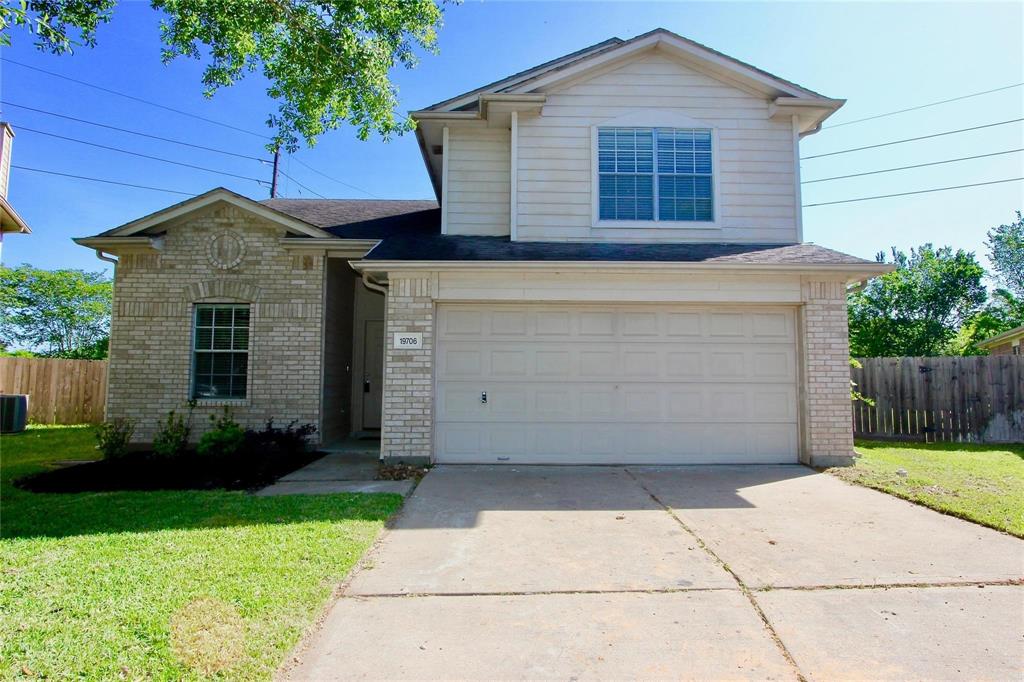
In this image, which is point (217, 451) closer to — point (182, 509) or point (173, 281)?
point (182, 509)

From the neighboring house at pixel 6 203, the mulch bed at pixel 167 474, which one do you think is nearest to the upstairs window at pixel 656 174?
the mulch bed at pixel 167 474

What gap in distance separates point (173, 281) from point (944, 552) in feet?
36.5

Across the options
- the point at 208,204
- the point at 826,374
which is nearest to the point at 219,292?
the point at 208,204

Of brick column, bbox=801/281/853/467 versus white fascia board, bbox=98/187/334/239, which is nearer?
brick column, bbox=801/281/853/467

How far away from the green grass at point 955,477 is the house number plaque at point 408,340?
236 inches

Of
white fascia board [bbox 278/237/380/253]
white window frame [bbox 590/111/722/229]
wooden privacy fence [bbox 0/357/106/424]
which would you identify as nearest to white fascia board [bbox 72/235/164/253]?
white fascia board [bbox 278/237/380/253]

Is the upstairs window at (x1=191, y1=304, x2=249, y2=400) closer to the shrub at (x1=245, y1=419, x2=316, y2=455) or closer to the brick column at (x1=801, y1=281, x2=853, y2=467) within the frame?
the shrub at (x1=245, y1=419, x2=316, y2=455)

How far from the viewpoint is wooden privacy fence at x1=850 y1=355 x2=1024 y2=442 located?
11.4m

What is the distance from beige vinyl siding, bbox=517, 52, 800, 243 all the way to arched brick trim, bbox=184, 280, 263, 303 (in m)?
4.86

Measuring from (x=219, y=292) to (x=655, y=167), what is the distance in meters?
7.71

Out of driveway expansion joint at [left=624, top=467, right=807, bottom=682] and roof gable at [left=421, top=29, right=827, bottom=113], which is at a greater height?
roof gable at [left=421, top=29, right=827, bottom=113]

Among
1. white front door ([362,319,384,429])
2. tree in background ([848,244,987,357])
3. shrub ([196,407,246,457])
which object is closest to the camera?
shrub ([196,407,246,457])

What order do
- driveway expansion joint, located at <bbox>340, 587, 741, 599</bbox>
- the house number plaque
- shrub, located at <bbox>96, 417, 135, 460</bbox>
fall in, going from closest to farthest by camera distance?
driveway expansion joint, located at <bbox>340, 587, 741, 599</bbox> < the house number plaque < shrub, located at <bbox>96, 417, 135, 460</bbox>

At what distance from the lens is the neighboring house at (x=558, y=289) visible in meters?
8.14
